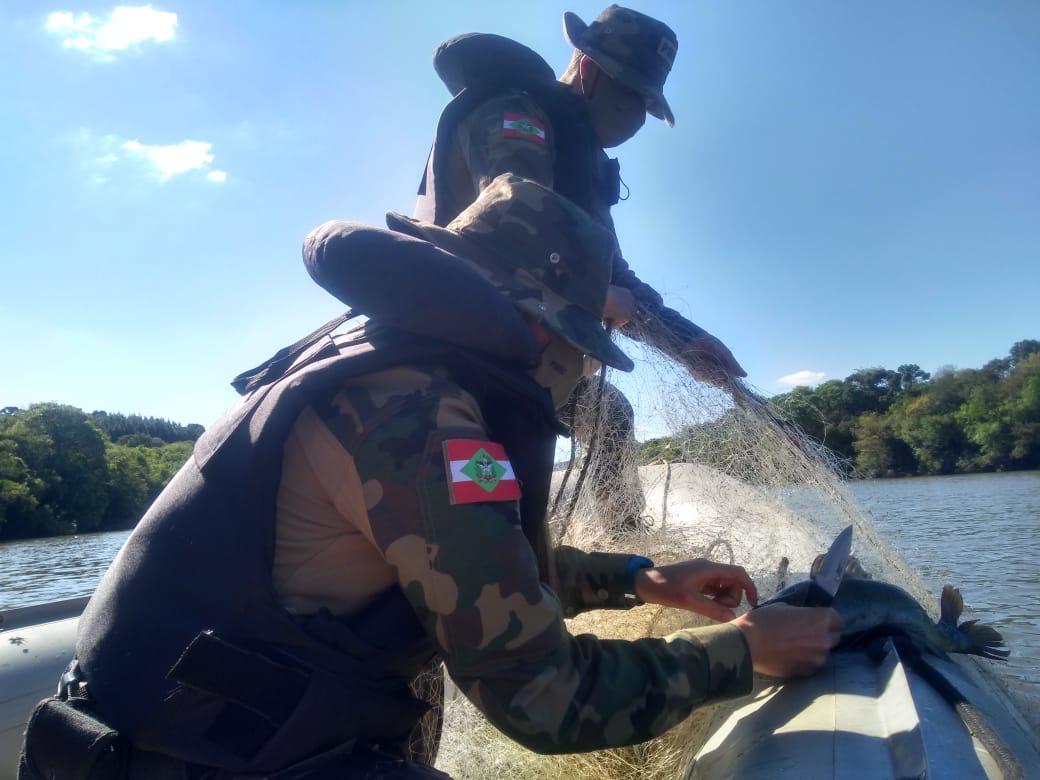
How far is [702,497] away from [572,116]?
74.9 inches

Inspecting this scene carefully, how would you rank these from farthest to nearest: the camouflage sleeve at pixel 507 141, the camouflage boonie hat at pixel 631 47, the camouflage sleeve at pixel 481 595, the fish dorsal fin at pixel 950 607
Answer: the camouflage boonie hat at pixel 631 47
the camouflage sleeve at pixel 507 141
the fish dorsal fin at pixel 950 607
the camouflage sleeve at pixel 481 595

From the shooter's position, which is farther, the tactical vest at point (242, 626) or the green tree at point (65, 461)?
the green tree at point (65, 461)

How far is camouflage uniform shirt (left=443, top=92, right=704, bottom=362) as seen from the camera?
292 cm

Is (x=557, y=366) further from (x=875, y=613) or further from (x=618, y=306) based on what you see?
(x=875, y=613)

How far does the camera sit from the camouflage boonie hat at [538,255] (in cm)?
161

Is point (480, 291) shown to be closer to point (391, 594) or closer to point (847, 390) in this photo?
point (391, 594)

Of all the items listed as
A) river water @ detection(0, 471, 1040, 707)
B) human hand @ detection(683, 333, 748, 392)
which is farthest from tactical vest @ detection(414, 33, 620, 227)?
river water @ detection(0, 471, 1040, 707)

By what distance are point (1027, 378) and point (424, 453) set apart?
90.7 feet

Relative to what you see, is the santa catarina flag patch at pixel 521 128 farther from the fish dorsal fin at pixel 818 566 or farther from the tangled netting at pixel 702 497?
the fish dorsal fin at pixel 818 566

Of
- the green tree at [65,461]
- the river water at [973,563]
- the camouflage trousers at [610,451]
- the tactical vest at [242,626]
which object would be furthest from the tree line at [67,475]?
the tactical vest at [242,626]

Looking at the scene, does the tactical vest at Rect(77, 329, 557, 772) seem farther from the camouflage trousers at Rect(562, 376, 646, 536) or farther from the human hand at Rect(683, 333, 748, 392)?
the camouflage trousers at Rect(562, 376, 646, 536)

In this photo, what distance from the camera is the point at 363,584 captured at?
1479mm

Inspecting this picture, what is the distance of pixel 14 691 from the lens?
8.95 ft

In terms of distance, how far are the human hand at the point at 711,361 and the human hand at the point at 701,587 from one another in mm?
1141
